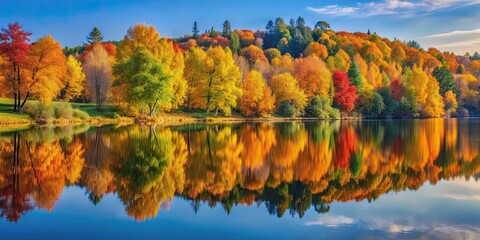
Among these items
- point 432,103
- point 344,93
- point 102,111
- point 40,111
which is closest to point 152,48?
point 102,111

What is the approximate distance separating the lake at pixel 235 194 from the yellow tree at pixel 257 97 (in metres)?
47.0

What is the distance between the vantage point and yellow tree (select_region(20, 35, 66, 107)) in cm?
4981

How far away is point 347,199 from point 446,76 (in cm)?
11245

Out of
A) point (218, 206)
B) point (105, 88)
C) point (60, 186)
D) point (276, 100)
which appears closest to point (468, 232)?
point (218, 206)

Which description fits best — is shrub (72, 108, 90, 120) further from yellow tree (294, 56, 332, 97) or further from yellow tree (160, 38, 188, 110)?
yellow tree (294, 56, 332, 97)

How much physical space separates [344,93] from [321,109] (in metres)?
9.30

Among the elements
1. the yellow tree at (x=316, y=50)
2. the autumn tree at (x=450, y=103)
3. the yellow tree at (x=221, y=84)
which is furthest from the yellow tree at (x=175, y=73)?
the yellow tree at (x=316, y=50)

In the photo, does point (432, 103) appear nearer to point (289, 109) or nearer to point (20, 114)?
point (289, 109)

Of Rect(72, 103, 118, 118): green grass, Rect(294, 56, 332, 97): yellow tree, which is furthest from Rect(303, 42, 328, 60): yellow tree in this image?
Rect(72, 103, 118, 118): green grass

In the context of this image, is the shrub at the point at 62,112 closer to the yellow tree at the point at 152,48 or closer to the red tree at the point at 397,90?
the yellow tree at the point at 152,48

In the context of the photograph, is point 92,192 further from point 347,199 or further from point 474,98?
point 474,98

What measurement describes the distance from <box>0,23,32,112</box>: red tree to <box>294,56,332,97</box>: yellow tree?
155 feet

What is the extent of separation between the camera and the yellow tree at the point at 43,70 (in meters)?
49.8

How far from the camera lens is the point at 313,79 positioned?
271 ft
